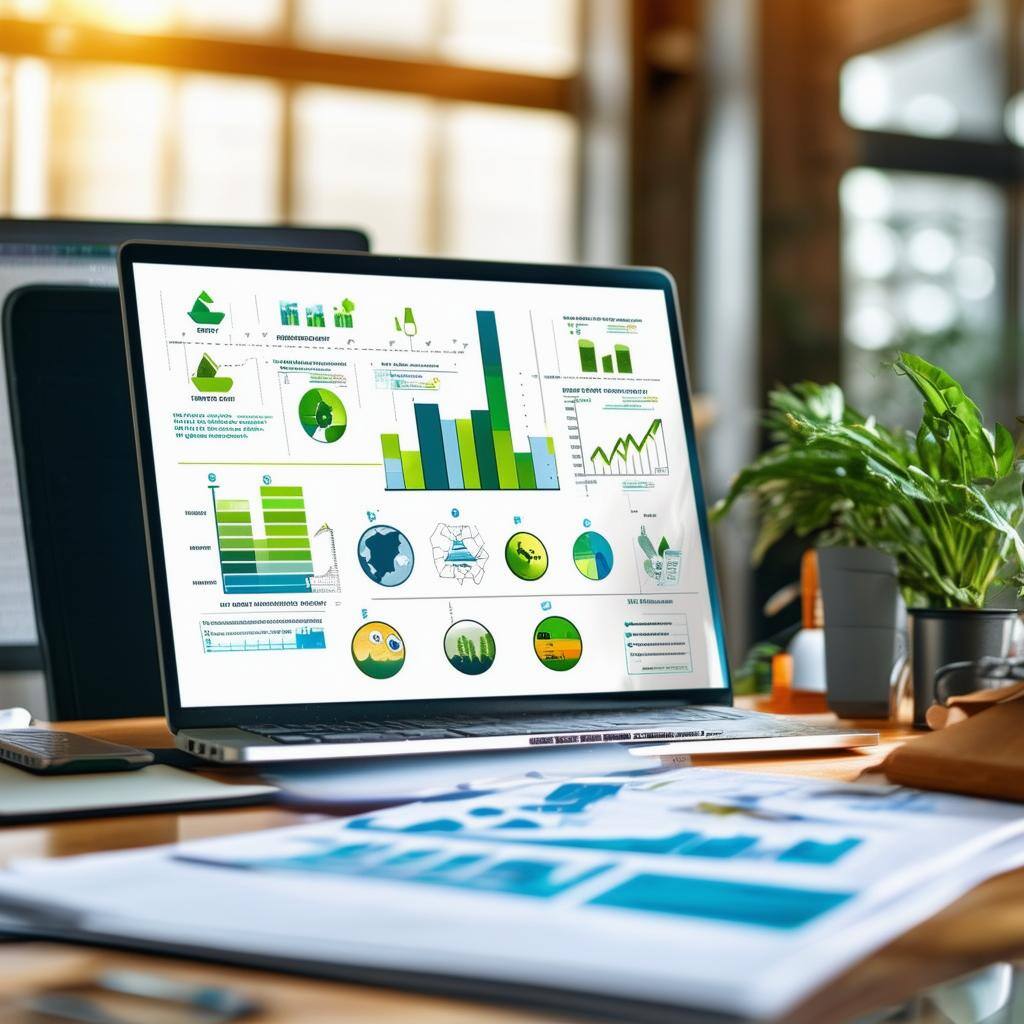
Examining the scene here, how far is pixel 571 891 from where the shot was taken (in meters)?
0.42

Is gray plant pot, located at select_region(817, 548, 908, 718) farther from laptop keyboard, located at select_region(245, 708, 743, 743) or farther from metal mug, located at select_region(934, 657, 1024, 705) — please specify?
laptop keyboard, located at select_region(245, 708, 743, 743)

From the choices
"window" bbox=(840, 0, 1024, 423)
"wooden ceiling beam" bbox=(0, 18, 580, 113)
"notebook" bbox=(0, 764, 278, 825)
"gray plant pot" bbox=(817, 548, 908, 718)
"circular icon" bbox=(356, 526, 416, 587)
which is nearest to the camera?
"notebook" bbox=(0, 764, 278, 825)

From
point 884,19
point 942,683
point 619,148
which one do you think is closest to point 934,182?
point 884,19

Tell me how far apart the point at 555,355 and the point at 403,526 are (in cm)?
17

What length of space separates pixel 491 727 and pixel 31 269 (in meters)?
0.61

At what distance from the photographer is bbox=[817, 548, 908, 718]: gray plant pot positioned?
103cm

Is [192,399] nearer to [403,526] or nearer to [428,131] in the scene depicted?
[403,526]

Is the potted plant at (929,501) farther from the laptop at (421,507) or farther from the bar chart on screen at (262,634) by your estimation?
the bar chart on screen at (262,634)

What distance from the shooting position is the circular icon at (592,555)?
88 centimetres

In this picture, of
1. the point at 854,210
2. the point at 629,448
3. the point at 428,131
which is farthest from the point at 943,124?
the point at 629,448

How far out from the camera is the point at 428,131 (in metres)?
5.11

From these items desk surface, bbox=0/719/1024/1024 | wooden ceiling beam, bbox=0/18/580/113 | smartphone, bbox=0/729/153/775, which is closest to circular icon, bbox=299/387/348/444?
smartphone, bbox=0/729/153/775

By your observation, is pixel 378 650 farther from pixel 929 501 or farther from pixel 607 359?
pixel 929 501

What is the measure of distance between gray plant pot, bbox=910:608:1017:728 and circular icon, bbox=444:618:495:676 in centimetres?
35
